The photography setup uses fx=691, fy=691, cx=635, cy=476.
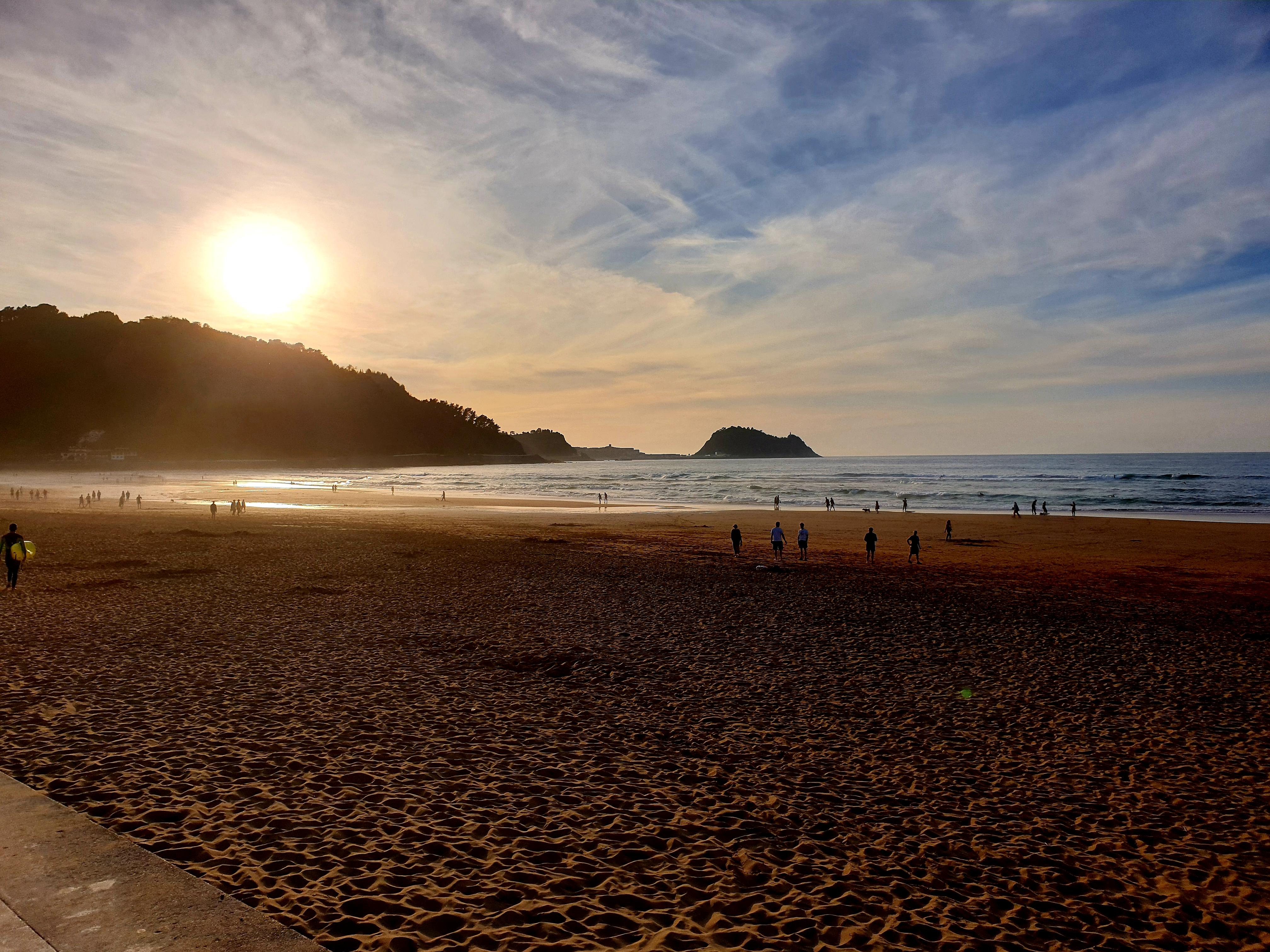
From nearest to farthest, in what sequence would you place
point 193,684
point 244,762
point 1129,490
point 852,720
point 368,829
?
1. point 368,829
2. point 244,762
3. point 852,720
4. point 193,684
5. point 1129,490

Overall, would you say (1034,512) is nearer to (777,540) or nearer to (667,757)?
(777,540)

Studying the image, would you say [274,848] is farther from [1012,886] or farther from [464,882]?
[1012,886]

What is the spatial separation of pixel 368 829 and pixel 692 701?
16.2ft

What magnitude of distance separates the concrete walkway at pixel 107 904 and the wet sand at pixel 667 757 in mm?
297

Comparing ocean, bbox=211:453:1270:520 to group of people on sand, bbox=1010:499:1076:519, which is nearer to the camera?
group of people on sand, bbox=1010:499:1076:519

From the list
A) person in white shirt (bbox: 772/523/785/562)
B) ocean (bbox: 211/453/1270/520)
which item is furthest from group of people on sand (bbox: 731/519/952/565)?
ocean (bbox: 211/453/1270/520)

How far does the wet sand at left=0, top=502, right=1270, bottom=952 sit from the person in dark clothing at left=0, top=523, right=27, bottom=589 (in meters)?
0.98

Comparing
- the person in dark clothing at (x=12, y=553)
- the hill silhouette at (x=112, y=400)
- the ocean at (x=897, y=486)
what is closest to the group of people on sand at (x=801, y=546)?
the person in dark clothing at (x=12, y=553)

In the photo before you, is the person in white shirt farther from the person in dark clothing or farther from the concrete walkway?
the concrete walkway

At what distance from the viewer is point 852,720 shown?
29.3ft

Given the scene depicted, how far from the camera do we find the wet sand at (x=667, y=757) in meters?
4.86

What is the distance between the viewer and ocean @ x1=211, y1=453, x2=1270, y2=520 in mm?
59344

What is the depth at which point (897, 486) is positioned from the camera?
86812 mm

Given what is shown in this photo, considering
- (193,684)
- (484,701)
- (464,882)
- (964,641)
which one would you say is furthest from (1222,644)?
(193,684)
